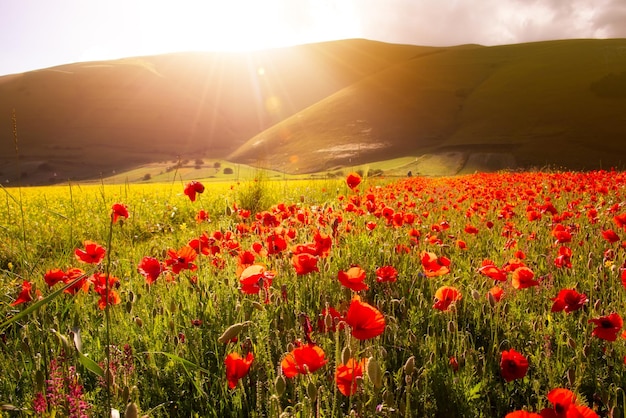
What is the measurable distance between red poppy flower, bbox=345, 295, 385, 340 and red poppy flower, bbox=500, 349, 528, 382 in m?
0.63

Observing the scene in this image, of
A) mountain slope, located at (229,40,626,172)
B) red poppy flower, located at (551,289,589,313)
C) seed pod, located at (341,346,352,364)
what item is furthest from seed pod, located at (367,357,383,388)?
mountain slope, located at (229,40,626,172)

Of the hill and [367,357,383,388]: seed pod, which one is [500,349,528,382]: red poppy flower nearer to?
[367,357,383,388]: seed pod

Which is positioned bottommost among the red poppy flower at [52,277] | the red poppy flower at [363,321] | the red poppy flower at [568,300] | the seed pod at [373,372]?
the red poppy flower at [568,300]

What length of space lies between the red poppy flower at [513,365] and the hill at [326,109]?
10.0 feet

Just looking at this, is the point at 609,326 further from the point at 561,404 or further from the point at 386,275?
the point at 386,275

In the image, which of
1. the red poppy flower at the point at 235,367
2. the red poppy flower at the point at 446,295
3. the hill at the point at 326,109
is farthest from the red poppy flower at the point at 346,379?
the hill at the point at 326,109

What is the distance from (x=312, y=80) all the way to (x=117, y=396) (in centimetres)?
14500

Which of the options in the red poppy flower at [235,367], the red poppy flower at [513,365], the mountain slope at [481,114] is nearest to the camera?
the red poppy flower at [235,367]

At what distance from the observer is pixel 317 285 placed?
314 cm

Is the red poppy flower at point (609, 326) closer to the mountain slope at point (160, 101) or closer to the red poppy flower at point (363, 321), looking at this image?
the red poppy flower at point (363, 321)

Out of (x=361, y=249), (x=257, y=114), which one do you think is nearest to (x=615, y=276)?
(x=361, y=249)

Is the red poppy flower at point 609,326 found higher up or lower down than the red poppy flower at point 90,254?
lower down

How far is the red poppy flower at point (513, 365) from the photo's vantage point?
A: 1.60 metres

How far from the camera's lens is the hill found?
171 ft
